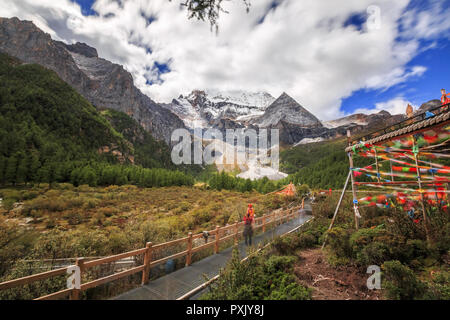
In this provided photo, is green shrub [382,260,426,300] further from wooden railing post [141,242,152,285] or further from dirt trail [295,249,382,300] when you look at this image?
wooden railing post [141,242,152,285]

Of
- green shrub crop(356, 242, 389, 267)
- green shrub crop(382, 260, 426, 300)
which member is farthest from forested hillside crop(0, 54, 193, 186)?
green shrub crop(382, 260, 426, 300)

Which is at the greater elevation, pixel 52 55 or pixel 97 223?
pixel 52 55

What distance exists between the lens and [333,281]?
14.2 feet

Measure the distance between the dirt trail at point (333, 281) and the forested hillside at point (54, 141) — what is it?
51610 mm

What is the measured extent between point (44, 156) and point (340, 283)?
66.6 meters

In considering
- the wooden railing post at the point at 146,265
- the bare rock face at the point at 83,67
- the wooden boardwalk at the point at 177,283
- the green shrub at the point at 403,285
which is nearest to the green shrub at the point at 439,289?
Answer: the green shrub at the point at 403,285

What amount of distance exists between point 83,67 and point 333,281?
218m

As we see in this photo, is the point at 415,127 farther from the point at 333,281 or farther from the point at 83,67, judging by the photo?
the point at 83,67

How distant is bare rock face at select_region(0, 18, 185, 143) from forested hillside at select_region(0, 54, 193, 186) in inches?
1321

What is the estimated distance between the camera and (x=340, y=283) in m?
4.17

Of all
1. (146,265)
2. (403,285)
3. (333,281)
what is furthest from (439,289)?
(146,265)
